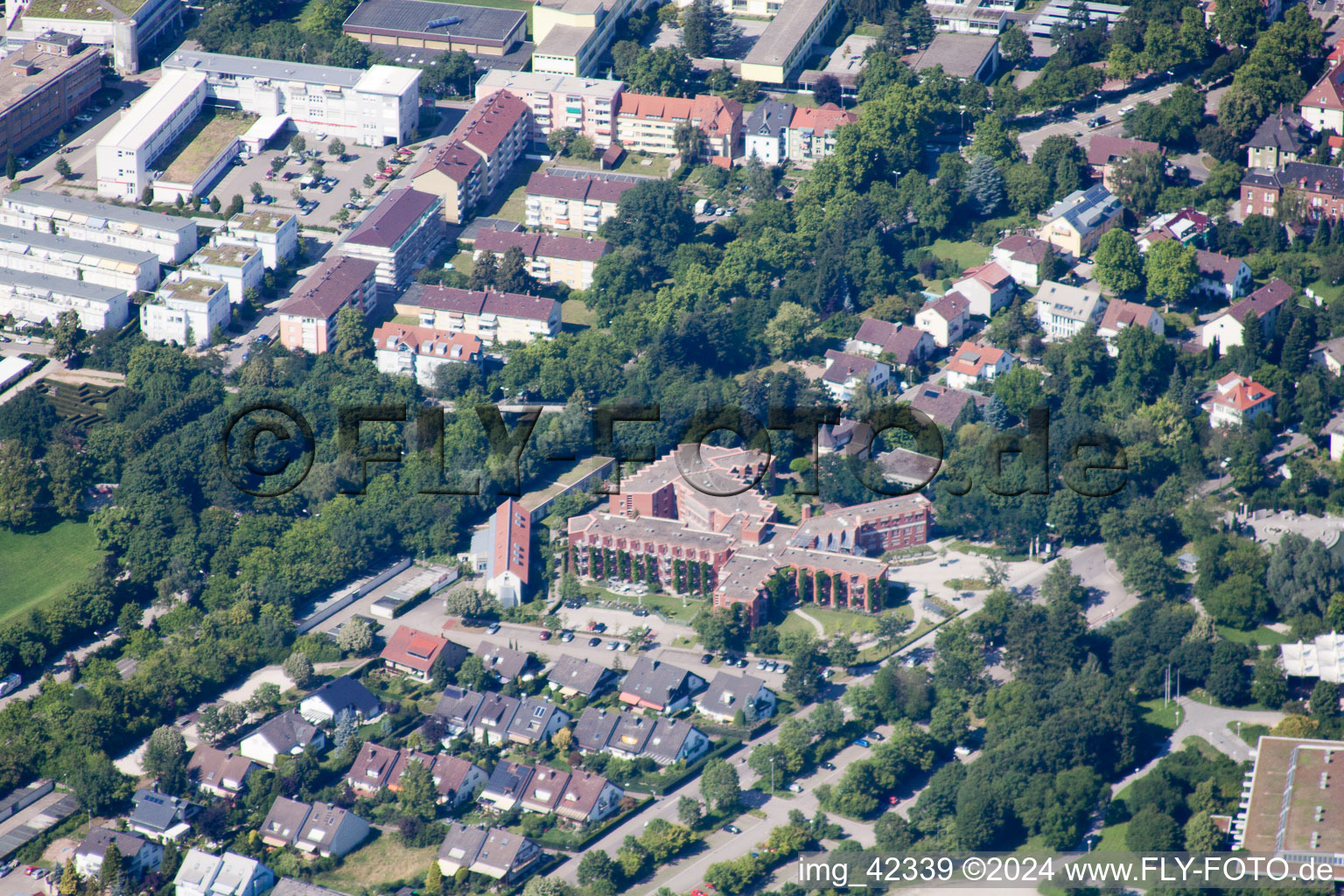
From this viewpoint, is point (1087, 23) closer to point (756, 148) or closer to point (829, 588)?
point (756, 148)

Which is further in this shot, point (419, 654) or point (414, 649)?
point (414, 649)

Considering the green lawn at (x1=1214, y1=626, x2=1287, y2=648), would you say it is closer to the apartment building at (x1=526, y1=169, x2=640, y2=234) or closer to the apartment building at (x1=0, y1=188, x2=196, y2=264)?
the apartment building at (x1=526, y1=169, x2=640, y2=234)

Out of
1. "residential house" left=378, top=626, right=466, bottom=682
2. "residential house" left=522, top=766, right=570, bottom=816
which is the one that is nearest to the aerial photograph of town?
"residential house" left=522, top=766, right=570, bottom=816

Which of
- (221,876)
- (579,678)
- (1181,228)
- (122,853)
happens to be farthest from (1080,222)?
(122,853)

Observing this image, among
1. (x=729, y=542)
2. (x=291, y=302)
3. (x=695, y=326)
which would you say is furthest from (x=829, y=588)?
(x=291, y=302)

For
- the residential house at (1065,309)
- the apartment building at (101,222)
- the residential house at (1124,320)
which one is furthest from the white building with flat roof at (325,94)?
the residential house at (1124,320)

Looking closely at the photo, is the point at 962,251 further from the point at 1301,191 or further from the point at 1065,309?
the point at 1301,191

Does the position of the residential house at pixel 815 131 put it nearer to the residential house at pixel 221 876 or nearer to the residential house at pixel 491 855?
the residential house at pixel 491 855
